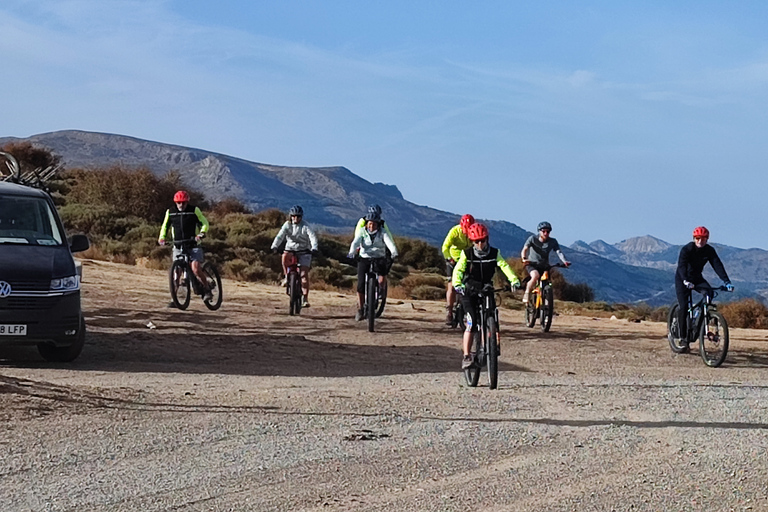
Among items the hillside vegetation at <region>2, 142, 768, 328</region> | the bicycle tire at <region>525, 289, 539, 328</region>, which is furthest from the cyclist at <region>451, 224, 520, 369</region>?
the hillside vegetation at <region>2, 142, 768, 328</region>

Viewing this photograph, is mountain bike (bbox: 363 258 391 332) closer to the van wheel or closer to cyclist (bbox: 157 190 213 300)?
cyclist (bbox: 157 190 213 300)

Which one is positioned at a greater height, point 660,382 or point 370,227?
point 370,227

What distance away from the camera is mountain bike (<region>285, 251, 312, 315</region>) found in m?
19.4

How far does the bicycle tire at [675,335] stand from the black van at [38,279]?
823 cm

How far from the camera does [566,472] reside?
7.36m

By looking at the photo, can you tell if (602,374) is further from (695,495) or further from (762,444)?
(695,495)

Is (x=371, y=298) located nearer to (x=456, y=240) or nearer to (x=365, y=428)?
(x=456, y=240)

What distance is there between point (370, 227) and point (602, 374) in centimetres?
491

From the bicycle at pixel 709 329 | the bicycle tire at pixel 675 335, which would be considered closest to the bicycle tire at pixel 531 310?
the bicycle tire at pixel 675 335

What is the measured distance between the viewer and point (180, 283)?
19312 millimetres

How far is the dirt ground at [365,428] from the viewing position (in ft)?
22.0

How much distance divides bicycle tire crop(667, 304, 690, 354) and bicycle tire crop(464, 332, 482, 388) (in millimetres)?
5435

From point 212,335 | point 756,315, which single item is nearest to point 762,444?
point 212,335

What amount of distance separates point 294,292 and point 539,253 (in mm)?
4173
